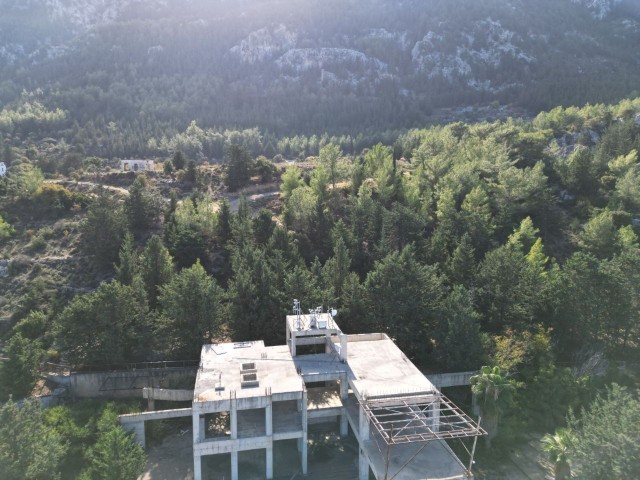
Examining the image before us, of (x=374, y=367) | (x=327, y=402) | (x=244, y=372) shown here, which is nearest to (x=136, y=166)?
(x=244, y=372)

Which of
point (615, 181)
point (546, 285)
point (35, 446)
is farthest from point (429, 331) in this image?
point (615, 181)

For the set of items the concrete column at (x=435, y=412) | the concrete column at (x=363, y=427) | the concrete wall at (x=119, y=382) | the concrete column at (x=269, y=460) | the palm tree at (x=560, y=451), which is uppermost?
the concrete column at (x=435, y=412)

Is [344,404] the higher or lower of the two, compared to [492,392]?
lower

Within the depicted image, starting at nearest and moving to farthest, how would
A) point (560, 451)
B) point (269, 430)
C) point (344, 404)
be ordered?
point (560, 451), point (269, 430), point (344, 404)

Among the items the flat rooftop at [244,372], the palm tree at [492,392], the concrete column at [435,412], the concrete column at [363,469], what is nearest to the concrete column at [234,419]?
the flat rooftop at [244,372]

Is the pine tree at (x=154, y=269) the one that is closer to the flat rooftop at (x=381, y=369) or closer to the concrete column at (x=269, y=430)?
the concrete column at (x=269, y=430)

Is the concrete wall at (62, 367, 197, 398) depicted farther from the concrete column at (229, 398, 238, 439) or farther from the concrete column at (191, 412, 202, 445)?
the concrete column at (229, 398, 238, 439)

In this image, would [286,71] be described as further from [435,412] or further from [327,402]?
[435,412]

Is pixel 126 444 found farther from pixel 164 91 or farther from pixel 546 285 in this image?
pixel 164 91
